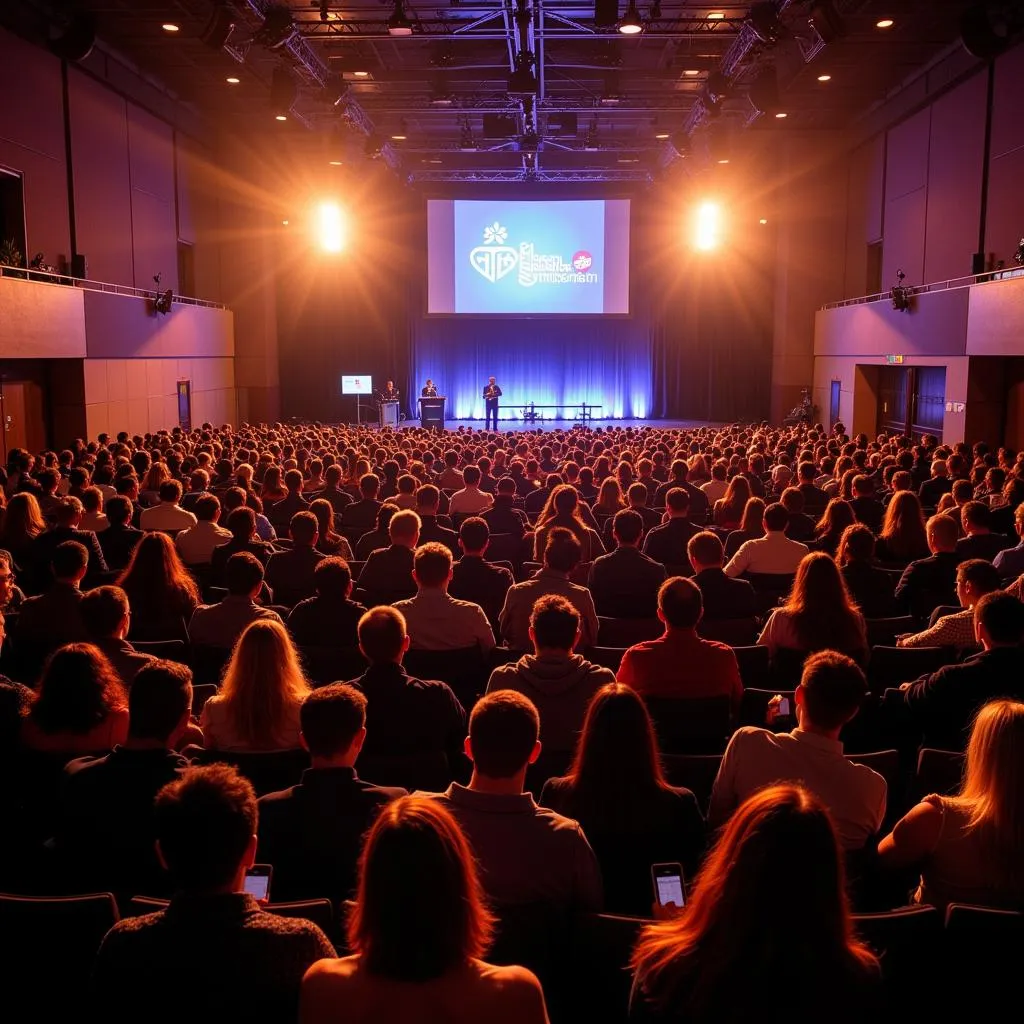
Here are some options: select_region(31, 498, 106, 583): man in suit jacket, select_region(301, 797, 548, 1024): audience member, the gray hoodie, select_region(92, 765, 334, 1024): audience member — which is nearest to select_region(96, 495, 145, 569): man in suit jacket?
select_region(31, 498, 106, 583): man in suit jacket

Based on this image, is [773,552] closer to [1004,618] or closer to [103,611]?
[1004,618]

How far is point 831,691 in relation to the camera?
11.1 feet

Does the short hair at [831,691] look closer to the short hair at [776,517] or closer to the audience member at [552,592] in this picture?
the audience member at [552,592]

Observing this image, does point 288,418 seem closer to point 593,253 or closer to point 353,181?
point 353,181

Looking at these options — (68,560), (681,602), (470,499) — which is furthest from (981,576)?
(470,499)

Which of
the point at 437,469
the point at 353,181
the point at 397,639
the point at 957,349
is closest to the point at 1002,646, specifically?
the point at 397,639

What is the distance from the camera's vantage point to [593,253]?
29.4m

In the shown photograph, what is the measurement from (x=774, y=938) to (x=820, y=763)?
1613mm

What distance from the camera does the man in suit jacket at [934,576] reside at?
22.0 ft

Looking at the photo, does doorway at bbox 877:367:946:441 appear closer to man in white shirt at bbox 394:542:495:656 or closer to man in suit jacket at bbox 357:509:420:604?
man in suit jacket at bbox 357:509:420:604

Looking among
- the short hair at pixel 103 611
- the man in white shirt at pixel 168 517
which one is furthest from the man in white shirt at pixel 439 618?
the man in white shirt at pixel 168 517

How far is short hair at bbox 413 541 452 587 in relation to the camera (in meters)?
5.57

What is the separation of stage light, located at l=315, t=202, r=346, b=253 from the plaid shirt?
27.5 m

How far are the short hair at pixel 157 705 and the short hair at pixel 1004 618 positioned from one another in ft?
11.2
